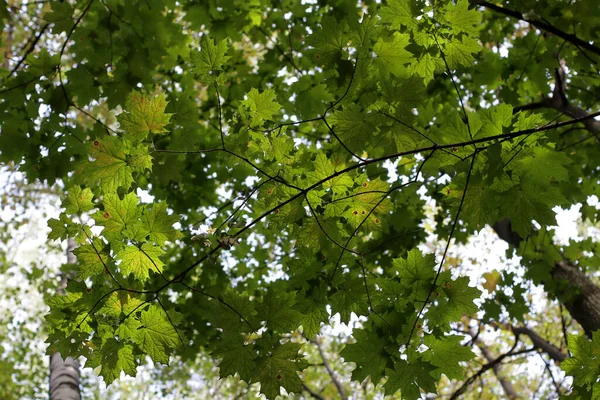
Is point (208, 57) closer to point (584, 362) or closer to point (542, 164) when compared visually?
point (542, 164)

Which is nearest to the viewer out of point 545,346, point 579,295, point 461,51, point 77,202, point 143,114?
point 143,114

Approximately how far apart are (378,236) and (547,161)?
2235 millimetres

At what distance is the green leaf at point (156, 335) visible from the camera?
70.7 inches

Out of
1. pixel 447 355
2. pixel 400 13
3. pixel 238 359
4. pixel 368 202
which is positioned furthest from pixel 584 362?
pixel 400 13

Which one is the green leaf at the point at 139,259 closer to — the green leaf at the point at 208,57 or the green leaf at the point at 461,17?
the green leaf at the point at 208,57

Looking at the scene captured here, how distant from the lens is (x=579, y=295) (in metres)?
4.12

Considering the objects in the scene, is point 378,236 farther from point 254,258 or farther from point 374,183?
point 374,183

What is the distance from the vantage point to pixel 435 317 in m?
1.97

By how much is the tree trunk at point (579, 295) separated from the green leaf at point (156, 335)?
3508 millimetres

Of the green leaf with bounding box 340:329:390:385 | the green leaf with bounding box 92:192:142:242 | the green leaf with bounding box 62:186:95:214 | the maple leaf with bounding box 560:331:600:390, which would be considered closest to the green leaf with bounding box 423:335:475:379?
the green leaf with bounding box 340:329:390:385

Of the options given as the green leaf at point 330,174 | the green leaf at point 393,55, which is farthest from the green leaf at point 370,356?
the green leaf at point 393,55

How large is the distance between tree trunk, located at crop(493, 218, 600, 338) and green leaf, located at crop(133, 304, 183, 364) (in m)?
3.51

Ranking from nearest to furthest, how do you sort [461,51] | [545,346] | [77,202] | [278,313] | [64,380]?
1. [278,313]
2. [77,202]
3. [461,51]
4. [64,380]
5. [545,346]

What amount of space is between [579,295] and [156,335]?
148 inches
